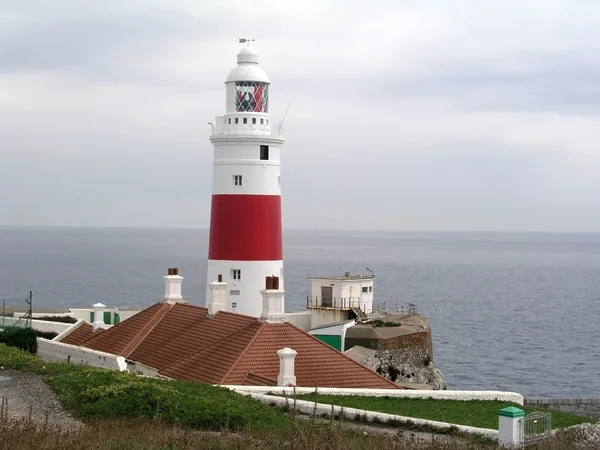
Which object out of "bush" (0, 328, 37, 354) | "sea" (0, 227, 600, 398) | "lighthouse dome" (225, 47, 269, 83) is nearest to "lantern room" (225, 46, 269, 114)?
"lighthouse dome" (225, 47, 269, 83)

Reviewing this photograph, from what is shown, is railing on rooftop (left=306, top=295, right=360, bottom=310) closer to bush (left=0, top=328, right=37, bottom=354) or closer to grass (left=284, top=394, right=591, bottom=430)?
bush (left=0, top=328, right=37, bottom=354)

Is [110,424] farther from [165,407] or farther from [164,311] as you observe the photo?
[164,311]

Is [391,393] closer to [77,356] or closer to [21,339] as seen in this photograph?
[77,356]

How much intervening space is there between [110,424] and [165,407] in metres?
1.93

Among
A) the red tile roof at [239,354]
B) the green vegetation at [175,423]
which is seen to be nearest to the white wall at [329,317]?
the red tile roof at [239,354]

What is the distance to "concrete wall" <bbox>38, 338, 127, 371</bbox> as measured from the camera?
23.3m

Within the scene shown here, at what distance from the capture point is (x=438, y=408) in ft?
63.8

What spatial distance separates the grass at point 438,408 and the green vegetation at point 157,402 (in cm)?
209

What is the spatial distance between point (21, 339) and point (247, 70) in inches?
457

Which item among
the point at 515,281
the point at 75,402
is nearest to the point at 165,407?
the point at 75,402

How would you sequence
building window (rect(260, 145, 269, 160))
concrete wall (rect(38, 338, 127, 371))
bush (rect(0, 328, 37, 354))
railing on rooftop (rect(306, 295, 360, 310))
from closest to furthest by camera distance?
concrete wall (rect(38, 338, 127, 371)) → bush (rect(0, 328, 37, 354)) → building window (rect(260, 145, 269, 160)) → railing on rooftop (rect(306, 295, 360, 310))

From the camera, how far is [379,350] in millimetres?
37031

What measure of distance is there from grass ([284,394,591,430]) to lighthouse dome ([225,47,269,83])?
553 inches

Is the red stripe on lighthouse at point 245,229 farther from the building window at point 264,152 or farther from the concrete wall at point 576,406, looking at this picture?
the concrete wall at point 576,406
